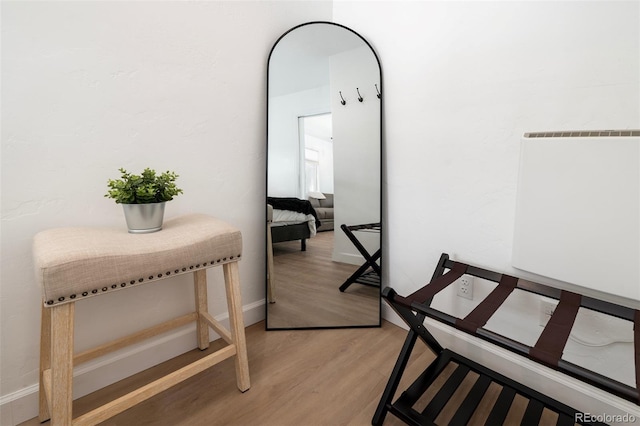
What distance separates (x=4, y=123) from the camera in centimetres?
94

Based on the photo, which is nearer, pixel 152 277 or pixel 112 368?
pixel 152 277

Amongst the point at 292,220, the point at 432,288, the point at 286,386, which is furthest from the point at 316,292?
the point at 432,288

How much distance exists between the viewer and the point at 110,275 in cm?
82

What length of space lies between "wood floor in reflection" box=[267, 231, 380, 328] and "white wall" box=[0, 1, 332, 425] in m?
0.21

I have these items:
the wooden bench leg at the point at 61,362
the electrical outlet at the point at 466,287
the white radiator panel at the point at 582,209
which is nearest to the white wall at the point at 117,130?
the wooden bench leg at the point at 61,362

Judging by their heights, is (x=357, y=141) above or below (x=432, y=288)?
above

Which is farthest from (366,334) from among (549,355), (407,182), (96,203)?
(96,203)

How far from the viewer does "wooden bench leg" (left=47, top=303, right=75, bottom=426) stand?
30.5 inches

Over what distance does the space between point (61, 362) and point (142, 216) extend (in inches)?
18.0

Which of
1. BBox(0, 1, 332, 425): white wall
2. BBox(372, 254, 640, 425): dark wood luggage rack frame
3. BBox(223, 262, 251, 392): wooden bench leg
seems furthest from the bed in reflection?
BBox(372, 254, 640, 425): dark wood luggage rack frame

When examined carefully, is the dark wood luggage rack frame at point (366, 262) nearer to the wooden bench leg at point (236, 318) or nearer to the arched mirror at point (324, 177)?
the arched mirror at point (324, 177)

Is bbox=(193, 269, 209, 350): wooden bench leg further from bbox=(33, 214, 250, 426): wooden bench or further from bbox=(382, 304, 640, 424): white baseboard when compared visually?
bbox=(382, 304, 640, 424): white baseboard

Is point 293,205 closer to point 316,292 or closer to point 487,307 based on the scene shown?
point 316,292

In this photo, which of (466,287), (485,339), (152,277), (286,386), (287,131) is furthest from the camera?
(287,131)
